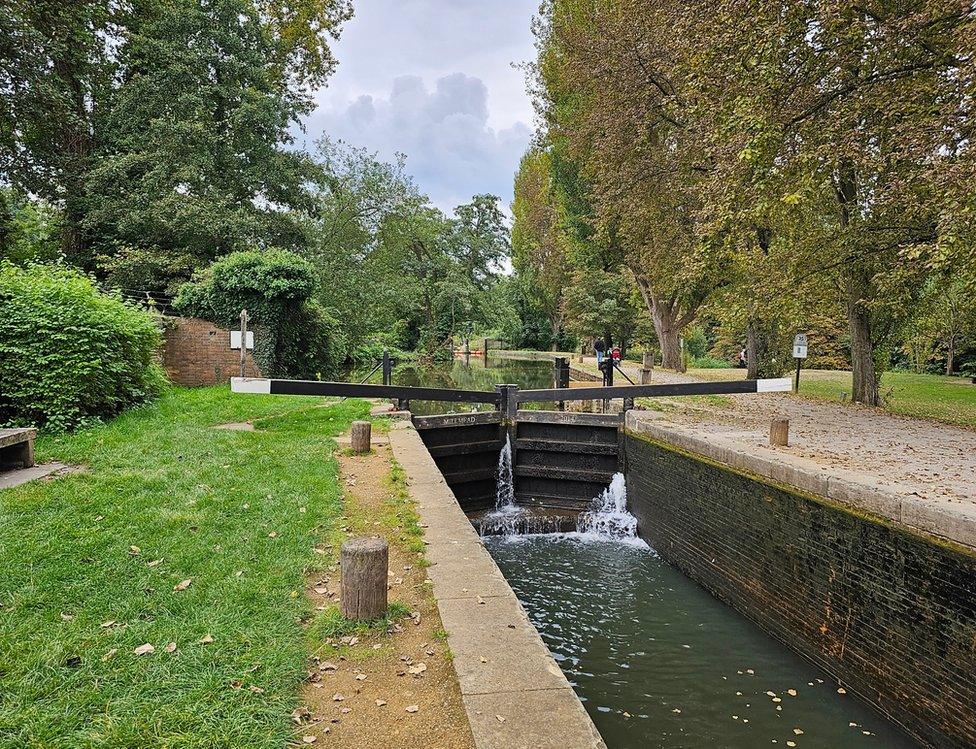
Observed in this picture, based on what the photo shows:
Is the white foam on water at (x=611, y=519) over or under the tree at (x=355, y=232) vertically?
under

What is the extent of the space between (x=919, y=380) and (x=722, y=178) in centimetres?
1781

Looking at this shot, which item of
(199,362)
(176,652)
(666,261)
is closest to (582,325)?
(666,261)

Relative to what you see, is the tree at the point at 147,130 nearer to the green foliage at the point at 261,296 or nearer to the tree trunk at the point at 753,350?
the green foliage at the point at 261,296

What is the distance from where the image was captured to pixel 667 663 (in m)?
5.23

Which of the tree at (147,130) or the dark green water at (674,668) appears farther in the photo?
the tree at (147,130)

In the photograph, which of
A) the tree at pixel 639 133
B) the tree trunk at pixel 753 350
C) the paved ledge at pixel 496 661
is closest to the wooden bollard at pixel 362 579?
the paved ledge at pixel 496 661

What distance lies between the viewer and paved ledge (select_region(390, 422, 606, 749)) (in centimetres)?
227

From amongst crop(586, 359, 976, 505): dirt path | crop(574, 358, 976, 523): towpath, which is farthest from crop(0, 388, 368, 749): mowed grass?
crop(586, 359, 976, 505): dirt path

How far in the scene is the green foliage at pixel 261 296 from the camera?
14094 millimetres

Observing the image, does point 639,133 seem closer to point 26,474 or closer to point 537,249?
point 26,474

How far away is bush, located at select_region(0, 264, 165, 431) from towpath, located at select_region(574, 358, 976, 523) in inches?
320

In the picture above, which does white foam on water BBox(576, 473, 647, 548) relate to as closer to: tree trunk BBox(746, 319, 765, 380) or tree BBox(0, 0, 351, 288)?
tree trunk BBox(746, 319, 765, 380)

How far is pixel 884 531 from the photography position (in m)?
4.64

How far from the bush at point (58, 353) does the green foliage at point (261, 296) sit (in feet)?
18.5
